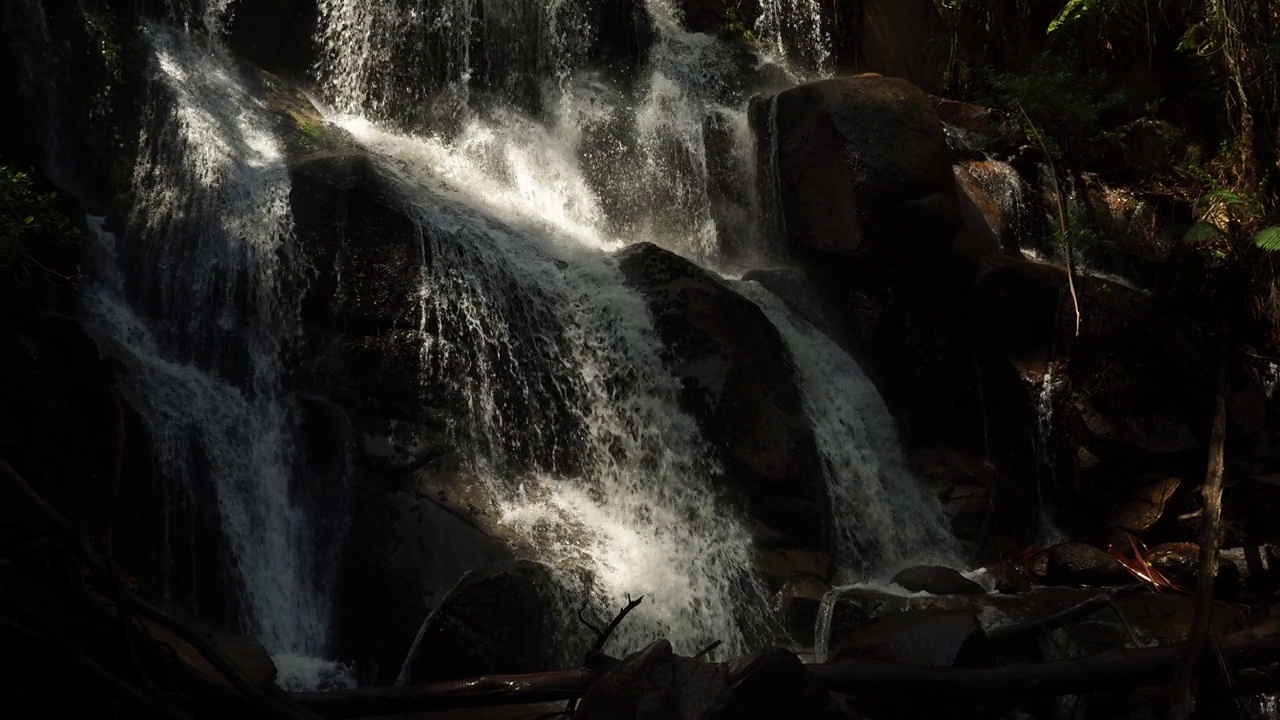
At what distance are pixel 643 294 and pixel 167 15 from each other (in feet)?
21.3

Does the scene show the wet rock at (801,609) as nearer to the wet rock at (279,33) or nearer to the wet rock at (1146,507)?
the wet rock at (1146,507)

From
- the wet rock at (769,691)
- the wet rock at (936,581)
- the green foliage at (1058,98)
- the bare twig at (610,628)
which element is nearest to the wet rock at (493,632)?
the bare twig at (610,628)

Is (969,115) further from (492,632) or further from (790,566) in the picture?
(492,632)

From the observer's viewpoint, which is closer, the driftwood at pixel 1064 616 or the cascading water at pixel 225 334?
the driftwood at pixel 1064 616

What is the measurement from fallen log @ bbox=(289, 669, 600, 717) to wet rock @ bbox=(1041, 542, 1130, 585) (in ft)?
17.4

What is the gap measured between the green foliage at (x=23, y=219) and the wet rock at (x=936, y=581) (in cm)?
671

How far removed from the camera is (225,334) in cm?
767

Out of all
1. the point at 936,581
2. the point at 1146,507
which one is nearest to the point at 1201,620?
the point at 936,581

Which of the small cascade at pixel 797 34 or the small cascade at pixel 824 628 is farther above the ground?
the small cascade at pixel 797 34

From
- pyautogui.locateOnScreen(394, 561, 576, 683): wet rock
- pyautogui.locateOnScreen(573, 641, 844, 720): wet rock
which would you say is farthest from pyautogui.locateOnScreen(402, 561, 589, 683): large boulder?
pyautogui.locateOnScreen(573, 641, 844, 720): wet rock

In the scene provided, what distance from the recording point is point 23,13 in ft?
28.1

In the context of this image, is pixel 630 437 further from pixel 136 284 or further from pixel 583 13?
pixel 583 13

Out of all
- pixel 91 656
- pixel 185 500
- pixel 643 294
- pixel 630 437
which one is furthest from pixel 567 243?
pixel 91 656

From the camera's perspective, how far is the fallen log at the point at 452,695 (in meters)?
4.03
